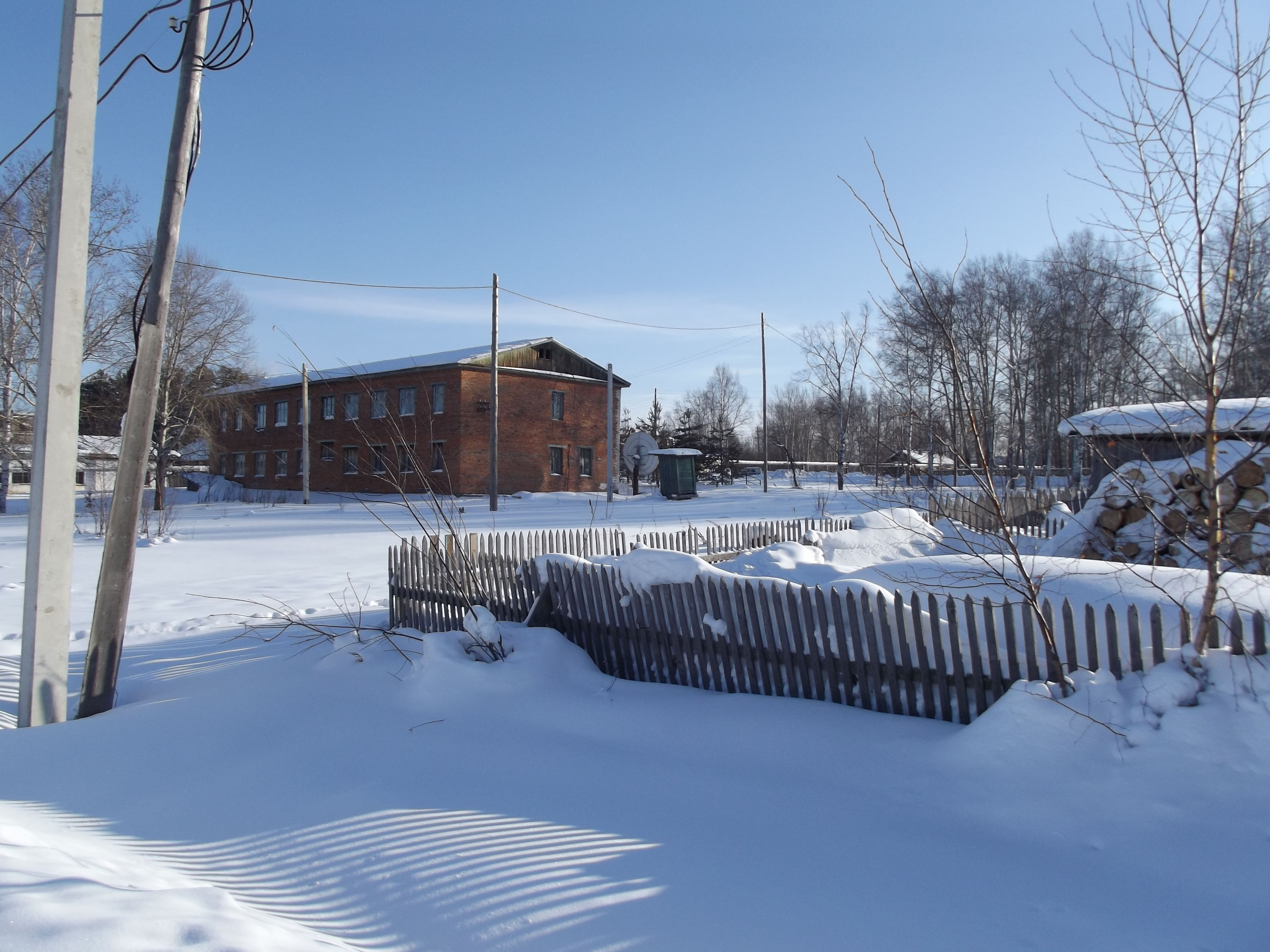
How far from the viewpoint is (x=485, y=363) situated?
A: 3259 centimetres

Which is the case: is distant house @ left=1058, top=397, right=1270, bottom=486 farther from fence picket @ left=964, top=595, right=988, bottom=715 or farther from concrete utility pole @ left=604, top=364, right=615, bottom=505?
concrete utility pole @ left=604, top=364, right=615, bottom=505

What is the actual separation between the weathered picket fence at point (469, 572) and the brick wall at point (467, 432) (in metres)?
19.1

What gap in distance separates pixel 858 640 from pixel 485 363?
29.7 metres

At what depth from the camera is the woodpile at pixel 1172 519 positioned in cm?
757

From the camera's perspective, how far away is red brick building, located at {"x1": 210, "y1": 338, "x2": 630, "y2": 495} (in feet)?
106

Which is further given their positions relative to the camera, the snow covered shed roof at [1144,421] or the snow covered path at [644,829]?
the snow covered shed roof at [1144,421]

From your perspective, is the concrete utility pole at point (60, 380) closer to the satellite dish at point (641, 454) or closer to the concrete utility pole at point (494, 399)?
the concrete utility pole at point (494, 399)

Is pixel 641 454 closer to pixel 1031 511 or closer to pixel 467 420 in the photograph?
pixel 467 420

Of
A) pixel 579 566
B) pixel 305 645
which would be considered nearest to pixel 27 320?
pixel 305 645

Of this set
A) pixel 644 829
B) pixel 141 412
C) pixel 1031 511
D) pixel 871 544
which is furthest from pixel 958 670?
pixel 1031 511

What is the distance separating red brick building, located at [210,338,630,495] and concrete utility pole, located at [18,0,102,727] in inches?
917

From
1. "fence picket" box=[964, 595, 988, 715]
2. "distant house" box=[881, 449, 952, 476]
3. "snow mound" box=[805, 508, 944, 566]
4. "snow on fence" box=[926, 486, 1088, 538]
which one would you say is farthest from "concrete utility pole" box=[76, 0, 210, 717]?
"snow on fence" box=[926, 486, 1088, 538]

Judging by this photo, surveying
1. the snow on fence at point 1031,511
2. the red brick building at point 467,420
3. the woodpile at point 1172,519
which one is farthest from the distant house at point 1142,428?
the red brick building at point 467,420

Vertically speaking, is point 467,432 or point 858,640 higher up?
point 467,432
